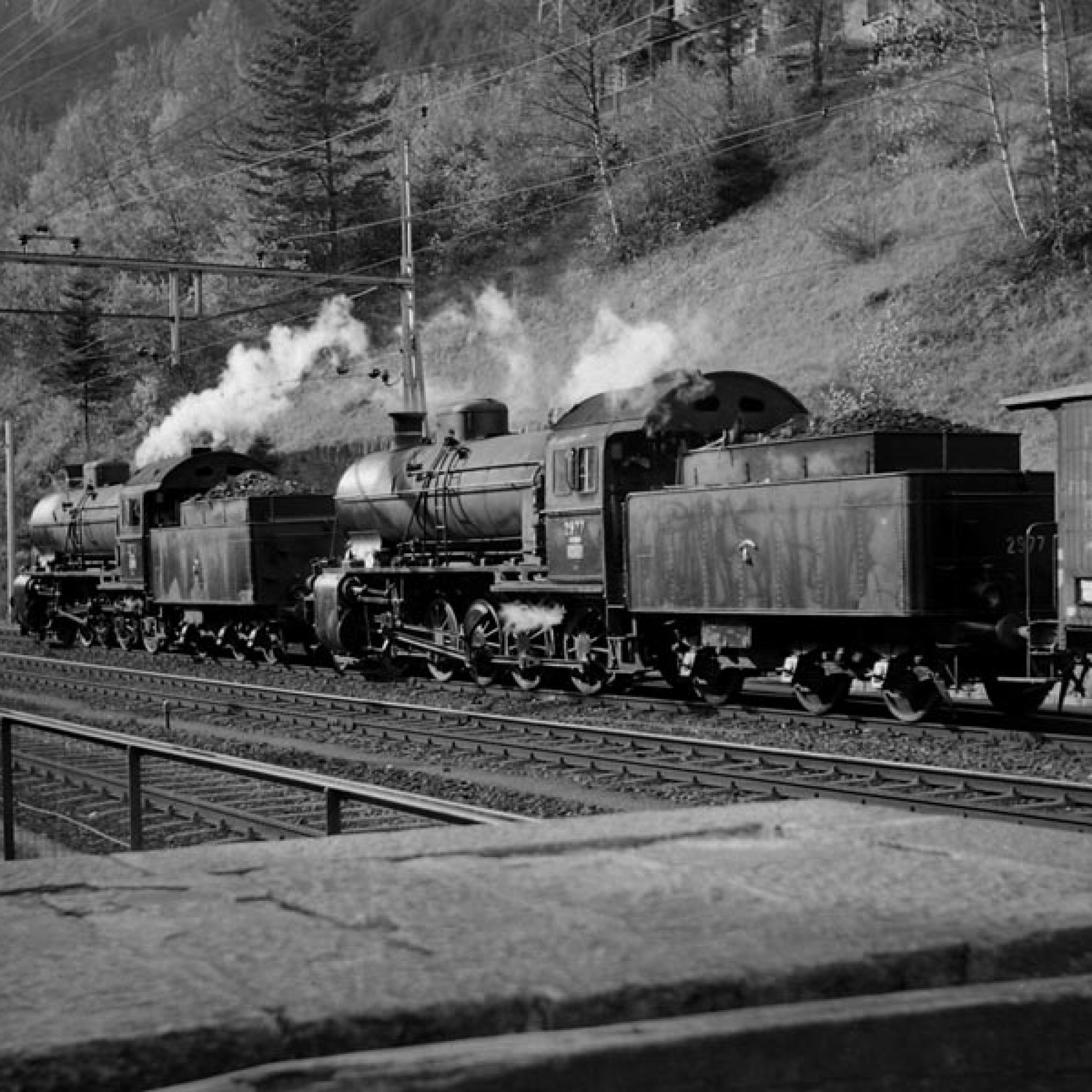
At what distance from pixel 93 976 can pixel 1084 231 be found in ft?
108

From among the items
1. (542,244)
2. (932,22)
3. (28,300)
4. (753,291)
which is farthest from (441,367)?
(28,300)

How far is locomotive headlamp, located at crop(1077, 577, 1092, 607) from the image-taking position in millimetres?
12477

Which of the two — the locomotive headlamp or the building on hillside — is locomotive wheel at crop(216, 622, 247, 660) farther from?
the building on hillside

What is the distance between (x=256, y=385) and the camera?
45875 millimetres

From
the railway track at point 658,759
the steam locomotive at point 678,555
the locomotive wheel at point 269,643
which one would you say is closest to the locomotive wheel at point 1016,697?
the steam locomotive at point 678,555

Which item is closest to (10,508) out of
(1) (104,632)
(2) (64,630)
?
(2) (64,630)

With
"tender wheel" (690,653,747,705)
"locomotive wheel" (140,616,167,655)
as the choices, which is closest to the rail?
"tender wheel" (690,653,747,705)

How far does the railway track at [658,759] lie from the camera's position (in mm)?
10172

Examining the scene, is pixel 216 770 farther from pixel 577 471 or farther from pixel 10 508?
pixel 10 508

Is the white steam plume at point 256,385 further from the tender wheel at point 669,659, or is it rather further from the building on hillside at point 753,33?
the tender wheel at point 669,659

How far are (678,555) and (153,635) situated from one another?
50.2 ft

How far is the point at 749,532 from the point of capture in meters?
15.0

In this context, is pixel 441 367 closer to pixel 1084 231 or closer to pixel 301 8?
pixel 301 8

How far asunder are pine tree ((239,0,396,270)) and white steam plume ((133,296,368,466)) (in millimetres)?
3490
